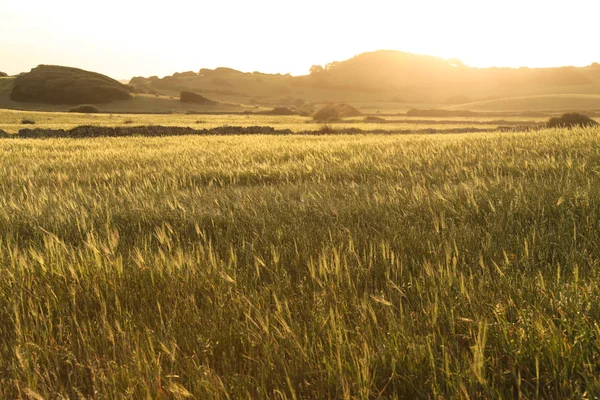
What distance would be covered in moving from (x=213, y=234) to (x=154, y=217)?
643 mm

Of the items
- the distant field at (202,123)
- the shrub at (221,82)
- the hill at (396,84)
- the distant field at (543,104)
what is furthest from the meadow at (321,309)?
the shrub at (221,82)

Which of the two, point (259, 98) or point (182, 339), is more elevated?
point (259, 98)

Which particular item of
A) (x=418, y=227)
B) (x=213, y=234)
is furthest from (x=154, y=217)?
(x=418, y=227)

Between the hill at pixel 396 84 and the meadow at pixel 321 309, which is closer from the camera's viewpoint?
the meadow at pixel 321 309

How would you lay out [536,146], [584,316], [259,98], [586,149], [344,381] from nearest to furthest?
[344,381], [584,316], [586,149], [536,146], [259,98]

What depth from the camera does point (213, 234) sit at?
282 cm

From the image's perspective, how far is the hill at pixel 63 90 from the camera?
2844 inches

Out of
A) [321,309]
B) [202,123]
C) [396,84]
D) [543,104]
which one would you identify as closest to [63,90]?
[202,123]

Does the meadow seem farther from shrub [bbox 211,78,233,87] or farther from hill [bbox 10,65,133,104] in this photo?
shrub [bbox 211,78,233,87]

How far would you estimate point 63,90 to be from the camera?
7419 cm

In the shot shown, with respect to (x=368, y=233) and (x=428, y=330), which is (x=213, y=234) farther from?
(x=428, y=330)

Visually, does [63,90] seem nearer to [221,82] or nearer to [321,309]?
[221,82]

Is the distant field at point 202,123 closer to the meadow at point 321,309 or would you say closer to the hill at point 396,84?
the meadow at point 321,309

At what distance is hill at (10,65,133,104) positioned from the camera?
7224 centimetres
